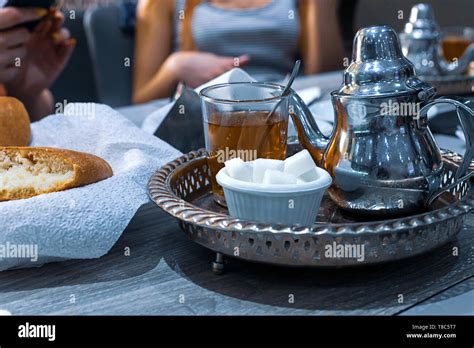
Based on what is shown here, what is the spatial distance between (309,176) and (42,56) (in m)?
0.74

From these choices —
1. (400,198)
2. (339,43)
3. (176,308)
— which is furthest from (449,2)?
(176,308)

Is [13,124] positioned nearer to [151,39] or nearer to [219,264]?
[219,264]

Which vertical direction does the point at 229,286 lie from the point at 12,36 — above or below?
below

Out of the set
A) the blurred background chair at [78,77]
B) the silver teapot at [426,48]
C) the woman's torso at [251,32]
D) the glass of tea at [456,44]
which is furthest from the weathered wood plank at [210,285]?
the blurred background chair at [78,77]

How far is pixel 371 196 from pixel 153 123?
39 cm

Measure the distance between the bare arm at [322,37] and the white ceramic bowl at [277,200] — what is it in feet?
4.84

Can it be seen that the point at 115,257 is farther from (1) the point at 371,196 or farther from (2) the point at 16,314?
(1) the point at 371,196

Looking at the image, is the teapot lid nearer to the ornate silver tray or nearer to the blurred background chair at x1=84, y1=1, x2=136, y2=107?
the ornate silver tray

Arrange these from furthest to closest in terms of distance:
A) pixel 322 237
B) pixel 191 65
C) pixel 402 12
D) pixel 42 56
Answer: pixel 402 12 → pixel 191 65 → pixel 42 56 → pixel 322 237

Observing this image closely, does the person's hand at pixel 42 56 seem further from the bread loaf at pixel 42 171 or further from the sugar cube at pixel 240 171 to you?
the sugar cube at pixel 240 171

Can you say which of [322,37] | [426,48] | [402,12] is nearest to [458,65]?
[426,48]

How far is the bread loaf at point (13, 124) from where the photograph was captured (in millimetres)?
667

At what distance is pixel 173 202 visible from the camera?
0.51 meters

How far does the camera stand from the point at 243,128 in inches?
22.6
